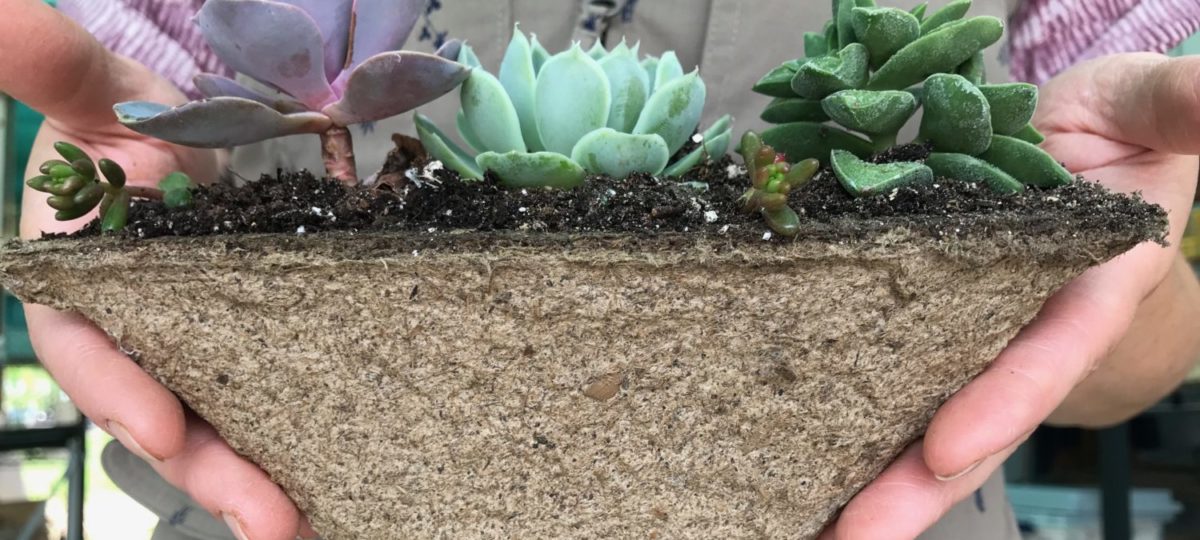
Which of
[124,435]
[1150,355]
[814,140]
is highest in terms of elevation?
[814,140]

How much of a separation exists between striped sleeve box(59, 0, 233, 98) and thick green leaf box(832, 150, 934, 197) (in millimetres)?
663

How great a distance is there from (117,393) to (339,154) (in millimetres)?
213

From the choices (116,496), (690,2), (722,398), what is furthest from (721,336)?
(116,496)

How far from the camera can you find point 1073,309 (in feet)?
1.96

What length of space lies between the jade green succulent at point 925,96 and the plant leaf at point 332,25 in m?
0.28

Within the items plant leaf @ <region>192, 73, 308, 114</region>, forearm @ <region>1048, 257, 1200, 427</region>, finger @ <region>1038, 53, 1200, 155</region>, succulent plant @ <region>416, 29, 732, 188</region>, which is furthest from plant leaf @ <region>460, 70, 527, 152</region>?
forearm @ <region>1048, 257, 1200, 427</region>

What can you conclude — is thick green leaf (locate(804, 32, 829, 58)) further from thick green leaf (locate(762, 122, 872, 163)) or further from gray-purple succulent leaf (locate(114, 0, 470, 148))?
gray-purple succulent leaf (locate(114, 0, 470, 148))

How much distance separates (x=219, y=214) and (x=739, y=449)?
36cm

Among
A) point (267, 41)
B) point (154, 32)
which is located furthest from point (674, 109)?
point (154, 32)

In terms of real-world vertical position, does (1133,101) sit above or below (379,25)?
below

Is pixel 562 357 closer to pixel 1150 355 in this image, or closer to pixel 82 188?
pixel 82 188

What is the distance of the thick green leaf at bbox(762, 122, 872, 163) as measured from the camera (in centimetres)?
56

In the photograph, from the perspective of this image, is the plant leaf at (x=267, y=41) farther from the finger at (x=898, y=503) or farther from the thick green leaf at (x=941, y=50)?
the finger at (x=898, y=503)

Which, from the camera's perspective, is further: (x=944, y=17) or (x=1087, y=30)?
(x=1087, y=30)
